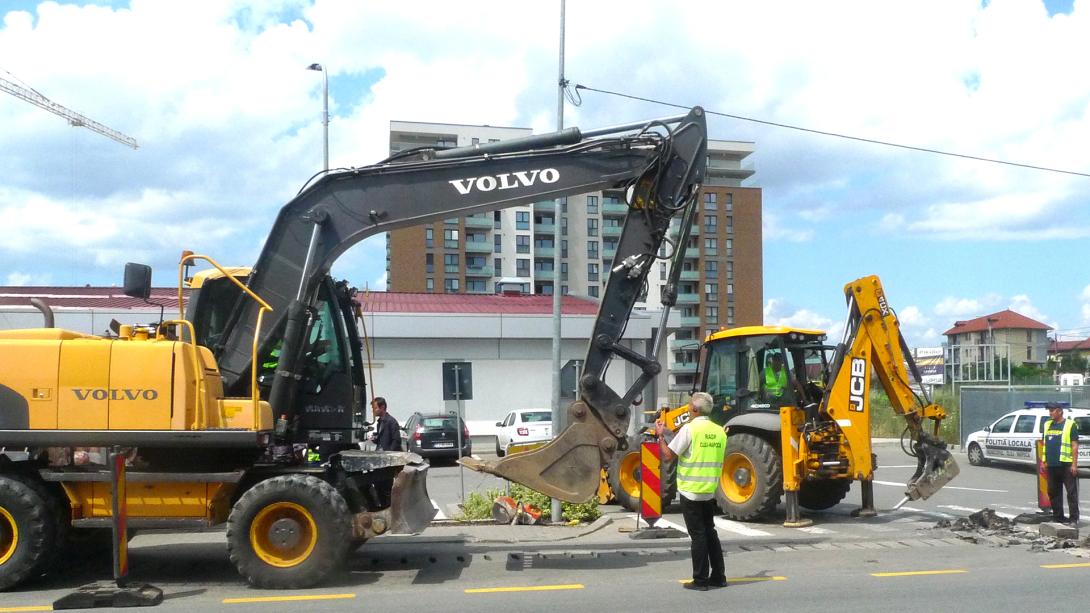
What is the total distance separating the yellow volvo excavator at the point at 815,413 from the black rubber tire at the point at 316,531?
484 cm

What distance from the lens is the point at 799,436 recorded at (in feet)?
43.8

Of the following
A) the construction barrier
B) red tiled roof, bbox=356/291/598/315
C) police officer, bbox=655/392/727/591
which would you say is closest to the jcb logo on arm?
the construction barrier

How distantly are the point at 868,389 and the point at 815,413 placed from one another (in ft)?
2.62

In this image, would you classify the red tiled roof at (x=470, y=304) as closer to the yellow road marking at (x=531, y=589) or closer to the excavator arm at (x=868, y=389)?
the excavator arm at (x=868, y=389)

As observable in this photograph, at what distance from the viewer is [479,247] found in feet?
253

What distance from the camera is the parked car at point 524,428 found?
1070 inches

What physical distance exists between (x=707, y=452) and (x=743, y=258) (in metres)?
77.0

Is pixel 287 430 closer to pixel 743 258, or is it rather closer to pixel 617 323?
pixel 617 323

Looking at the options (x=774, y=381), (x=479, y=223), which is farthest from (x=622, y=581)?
(x=479, y=223)

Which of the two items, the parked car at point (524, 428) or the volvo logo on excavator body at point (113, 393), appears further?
the parked car at point (524, 428)

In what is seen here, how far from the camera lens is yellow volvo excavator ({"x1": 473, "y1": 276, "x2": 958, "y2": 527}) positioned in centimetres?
1327

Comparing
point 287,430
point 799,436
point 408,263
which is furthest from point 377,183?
point 408,263

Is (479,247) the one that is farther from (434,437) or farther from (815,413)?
(815,413)

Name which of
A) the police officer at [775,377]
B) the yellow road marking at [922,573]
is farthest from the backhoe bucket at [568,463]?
the police officer at [775,377]
